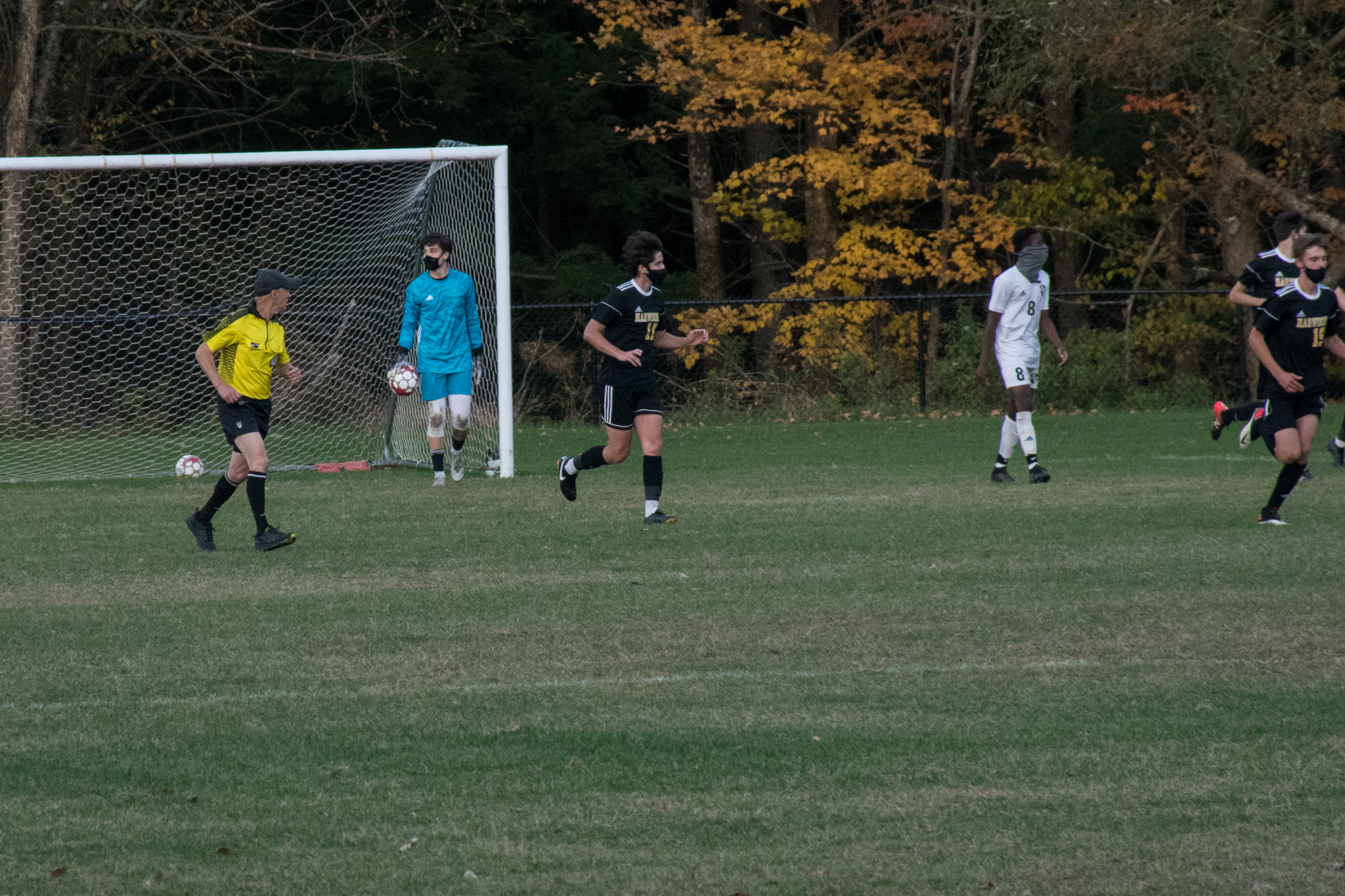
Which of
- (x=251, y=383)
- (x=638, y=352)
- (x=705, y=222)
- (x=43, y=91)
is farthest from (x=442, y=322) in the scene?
(x=705, y=222)

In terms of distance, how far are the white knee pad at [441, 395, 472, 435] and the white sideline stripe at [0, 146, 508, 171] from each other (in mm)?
2199

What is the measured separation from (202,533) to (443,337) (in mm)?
4041

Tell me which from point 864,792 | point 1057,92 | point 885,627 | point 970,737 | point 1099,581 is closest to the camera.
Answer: point 864,792

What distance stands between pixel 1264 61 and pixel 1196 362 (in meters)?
5.05

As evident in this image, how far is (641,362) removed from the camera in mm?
10172

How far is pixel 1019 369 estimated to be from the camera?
1252cm

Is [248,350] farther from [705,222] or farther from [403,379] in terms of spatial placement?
[705,222]

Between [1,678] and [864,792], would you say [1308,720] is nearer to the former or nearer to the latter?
[864,792]

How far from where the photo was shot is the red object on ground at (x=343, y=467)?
50.1ft

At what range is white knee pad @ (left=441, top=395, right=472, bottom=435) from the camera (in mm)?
13328

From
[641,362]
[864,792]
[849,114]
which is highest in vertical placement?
[849,114]

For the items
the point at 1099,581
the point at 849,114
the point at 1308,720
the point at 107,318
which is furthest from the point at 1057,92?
the point at 1308,720

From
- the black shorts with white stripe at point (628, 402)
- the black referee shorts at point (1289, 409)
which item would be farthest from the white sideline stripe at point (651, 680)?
the black shorts with white stripe at point (628, 402)

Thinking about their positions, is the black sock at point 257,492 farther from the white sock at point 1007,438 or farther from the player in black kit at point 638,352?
the white sock at point 1007,438
